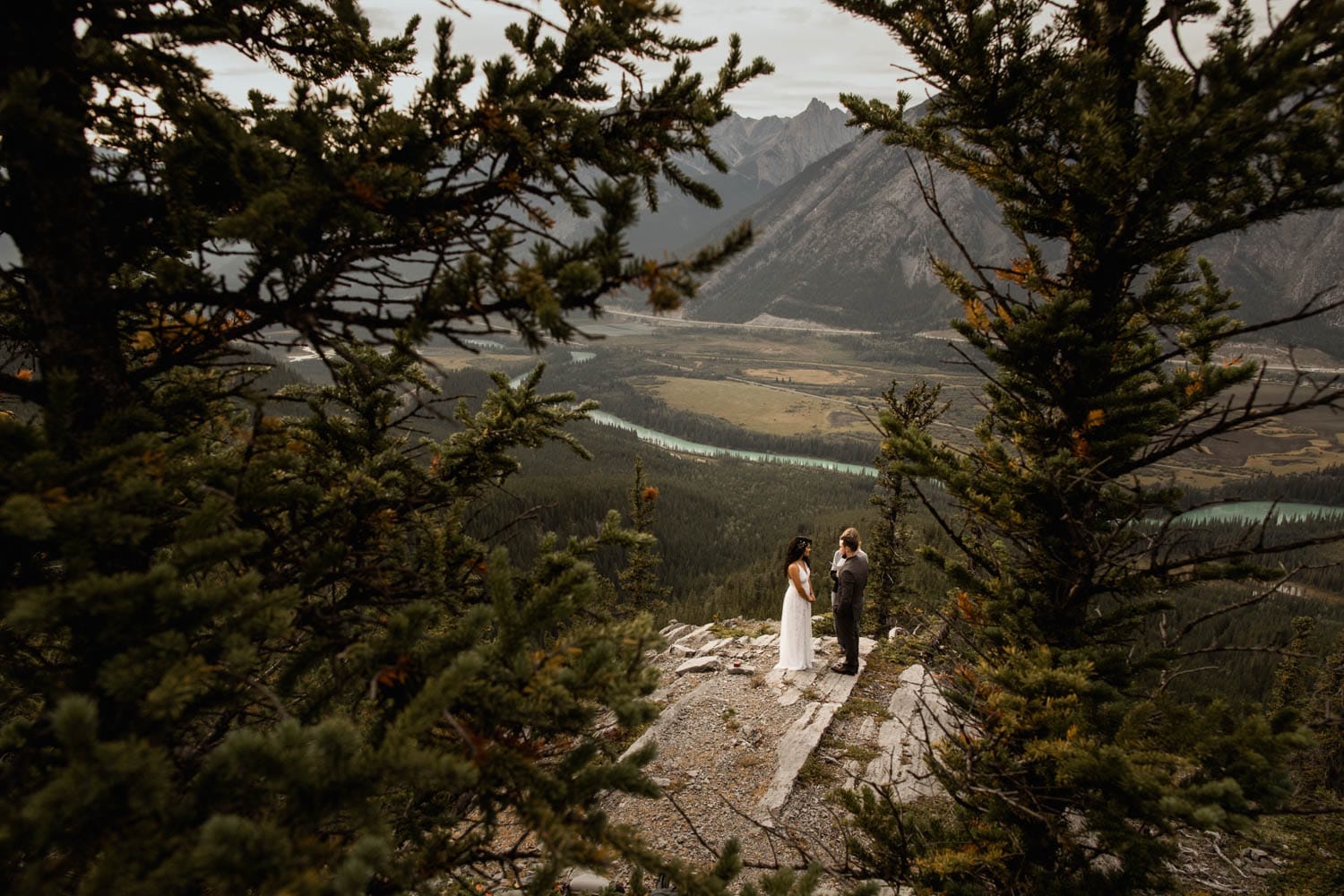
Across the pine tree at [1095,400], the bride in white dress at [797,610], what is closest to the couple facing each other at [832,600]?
the bride in white dress at [797,610]

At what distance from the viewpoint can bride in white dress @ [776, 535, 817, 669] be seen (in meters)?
11.9

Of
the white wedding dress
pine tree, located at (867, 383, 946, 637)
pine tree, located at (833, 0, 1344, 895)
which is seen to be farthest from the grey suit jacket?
pine tree, located at (867, 383, 946, 637)

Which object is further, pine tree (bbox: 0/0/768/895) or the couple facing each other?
the couple facing each other

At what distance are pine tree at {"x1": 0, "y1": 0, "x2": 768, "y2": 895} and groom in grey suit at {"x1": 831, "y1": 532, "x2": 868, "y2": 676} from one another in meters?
8.49

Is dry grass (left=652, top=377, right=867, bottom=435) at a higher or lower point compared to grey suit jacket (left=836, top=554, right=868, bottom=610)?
lower

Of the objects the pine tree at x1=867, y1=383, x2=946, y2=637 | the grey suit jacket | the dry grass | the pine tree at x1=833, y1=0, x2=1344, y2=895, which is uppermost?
the pine tree at x1=833, y1=0, x2=1344, y2=895

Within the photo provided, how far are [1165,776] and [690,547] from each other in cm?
7093

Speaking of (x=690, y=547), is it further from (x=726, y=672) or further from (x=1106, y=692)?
(x=1106, y=692)

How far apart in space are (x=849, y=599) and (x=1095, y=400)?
7.62 meters

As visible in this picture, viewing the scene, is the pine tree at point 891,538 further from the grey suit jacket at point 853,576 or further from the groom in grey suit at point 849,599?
the grey suit jacket at point 853,576

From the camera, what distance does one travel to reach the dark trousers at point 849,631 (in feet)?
39.8

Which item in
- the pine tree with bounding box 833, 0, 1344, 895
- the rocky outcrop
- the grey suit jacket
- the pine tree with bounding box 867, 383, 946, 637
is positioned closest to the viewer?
the pine tree with bounding box 833, 0, 1344, 895

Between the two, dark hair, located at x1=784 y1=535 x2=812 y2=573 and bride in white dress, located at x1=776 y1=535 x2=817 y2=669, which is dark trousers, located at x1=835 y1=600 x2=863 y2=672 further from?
→ dark hair, located at x1=784 y1=535 x2=812 y2=573

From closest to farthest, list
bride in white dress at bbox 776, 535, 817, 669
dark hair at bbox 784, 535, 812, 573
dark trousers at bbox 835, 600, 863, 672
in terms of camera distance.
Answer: dark hair at bbox 784, 535, 812, 573, bride in white dress at bbox 776, 535, 817, 669, dark trousers at bbox 835, 600, 863, 672
